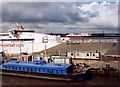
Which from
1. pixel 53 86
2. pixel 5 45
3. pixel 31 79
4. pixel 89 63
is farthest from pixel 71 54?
pixel 5 45

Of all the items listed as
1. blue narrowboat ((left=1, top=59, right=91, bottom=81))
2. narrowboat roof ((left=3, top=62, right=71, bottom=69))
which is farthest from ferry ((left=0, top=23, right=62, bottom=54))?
blue narrowboat ((left=1, top=59, right=91, bottom=81))

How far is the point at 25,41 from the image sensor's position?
47.4 metres

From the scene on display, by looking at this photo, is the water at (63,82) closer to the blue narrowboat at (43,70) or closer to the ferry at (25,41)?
the blue narrowboat at (43,70)

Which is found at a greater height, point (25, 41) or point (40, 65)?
point (25, 41)

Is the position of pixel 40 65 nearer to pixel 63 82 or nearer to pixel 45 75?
pixel 45 75

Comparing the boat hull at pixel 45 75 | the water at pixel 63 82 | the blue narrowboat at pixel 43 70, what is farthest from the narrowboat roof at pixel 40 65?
the water at pixel 63 82

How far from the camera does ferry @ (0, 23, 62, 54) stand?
46.5 metres

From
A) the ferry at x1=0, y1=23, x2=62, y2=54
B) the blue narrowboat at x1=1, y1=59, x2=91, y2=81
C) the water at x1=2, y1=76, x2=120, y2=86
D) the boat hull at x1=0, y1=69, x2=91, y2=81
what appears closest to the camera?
the water at x1=2, y1=76, x2=120, y2=86

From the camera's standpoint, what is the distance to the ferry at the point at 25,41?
153ft

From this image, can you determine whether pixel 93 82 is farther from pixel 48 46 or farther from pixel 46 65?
pixel 48 46

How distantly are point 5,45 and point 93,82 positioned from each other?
24.6 metres

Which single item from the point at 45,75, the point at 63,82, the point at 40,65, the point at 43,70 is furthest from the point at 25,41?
the point at 63,82

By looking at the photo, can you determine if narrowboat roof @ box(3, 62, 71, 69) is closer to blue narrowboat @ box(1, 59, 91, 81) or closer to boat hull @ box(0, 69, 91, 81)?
blue narrowboat @ box(1, 59, 91, 81)

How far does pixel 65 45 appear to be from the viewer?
46.4 metres
